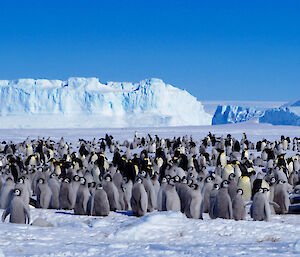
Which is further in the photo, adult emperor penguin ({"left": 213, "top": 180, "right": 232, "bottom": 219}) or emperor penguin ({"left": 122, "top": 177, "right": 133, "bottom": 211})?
emperor penguin ({"left": 122, "top": 177, "right": 133, "bottom": 211})

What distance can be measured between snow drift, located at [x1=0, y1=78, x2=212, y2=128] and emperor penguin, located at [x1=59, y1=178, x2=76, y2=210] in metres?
83.0

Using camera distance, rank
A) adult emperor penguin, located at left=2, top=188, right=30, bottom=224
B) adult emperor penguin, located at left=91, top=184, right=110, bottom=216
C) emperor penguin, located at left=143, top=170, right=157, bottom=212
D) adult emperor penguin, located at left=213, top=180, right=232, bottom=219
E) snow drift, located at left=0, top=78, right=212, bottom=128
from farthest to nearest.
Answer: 1. snow drift, located at left=0, top=78, right=212, bottom=128
2. emperor penguin, located at left=143, top=170, right=157, bottom=212
3. adult emperor penguin, located at left=91, top=184, right=110, bottom=216
4. adult emperor penguin, located at left=213, top=180, right=232, bottom=219
5. adult emperor penguin, located at left=2, top=188, right=30, bottom=224

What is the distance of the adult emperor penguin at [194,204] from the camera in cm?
857

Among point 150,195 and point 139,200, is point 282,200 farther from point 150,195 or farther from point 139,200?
point 139,200

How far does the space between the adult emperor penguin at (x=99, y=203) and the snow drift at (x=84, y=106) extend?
3313 inches

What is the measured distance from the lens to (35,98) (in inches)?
3661

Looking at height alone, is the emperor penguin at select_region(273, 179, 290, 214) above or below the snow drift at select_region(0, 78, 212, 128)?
below

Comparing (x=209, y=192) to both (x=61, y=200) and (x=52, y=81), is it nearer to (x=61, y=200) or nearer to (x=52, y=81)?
(x=61, y=200)

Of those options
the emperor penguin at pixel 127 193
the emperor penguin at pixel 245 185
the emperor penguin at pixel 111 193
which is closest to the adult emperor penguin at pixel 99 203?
the emperor penguin at pixel 111 193

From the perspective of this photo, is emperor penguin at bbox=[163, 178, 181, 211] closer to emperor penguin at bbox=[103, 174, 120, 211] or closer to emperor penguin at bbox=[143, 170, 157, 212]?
emperor penguin at bbox=[143, 170, 157, 212]

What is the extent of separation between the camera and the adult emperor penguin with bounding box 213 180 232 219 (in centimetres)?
846

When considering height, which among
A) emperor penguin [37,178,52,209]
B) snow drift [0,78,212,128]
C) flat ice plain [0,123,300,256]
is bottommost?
flat ice plain [0,123,300,256]

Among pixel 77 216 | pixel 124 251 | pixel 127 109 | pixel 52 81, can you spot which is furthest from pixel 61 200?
pixel 52 81

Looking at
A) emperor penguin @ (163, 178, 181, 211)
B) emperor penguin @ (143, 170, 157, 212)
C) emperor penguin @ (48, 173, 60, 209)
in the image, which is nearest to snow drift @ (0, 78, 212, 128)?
emperor penguin @ (48, 173, 60, 209)
